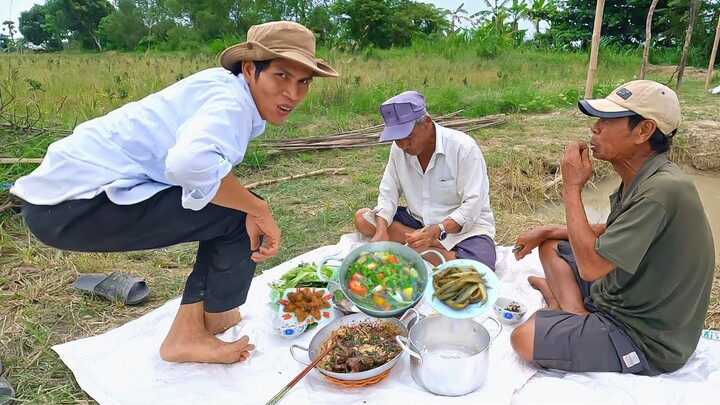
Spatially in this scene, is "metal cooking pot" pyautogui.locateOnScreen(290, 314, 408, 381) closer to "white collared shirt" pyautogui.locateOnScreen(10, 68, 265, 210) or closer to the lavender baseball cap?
"white collared shirt" pyautogui.locateOnScreen(10, 68, 265, 210)

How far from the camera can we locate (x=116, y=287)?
2869mm

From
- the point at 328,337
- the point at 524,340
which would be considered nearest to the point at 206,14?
the point at 328,337

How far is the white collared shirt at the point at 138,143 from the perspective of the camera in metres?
1.84

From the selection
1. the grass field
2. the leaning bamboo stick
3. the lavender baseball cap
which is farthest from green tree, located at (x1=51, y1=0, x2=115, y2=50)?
the lavender baseball cap

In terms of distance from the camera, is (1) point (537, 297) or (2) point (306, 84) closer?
(2) point (306, 84)

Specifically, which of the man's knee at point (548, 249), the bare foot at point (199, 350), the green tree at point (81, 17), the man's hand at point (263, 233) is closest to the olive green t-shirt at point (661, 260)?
the man's knee at point (548, 249)

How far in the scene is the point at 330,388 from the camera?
213 cm

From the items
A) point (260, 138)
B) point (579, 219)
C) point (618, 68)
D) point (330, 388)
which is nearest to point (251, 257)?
point (330, 388)

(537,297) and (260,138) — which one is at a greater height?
(260,138)

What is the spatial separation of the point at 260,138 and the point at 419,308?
3.74m

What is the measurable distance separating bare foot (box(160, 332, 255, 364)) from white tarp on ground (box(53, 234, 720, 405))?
4 cm

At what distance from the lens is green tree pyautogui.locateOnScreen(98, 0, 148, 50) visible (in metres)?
22.8

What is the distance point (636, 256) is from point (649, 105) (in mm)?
578

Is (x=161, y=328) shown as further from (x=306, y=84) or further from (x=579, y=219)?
(x=579, y=219)
